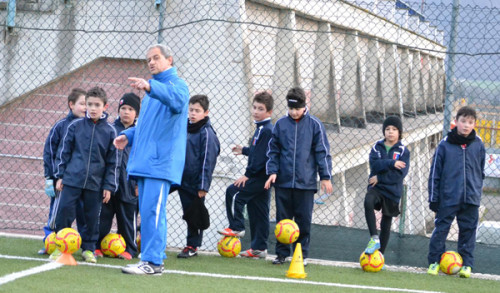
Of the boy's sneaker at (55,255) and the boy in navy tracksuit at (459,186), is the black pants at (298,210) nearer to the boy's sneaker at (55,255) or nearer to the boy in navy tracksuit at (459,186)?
the boy in navy tracksuit at (459,186)

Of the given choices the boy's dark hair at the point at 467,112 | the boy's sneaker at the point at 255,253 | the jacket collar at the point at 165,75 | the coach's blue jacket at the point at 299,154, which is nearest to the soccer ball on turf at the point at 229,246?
the boy's sneaker at the point at 255,253

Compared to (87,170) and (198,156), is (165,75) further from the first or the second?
(198,156)

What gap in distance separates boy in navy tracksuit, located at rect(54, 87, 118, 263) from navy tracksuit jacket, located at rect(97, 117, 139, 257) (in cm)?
38

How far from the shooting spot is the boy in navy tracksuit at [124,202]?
7578 mm

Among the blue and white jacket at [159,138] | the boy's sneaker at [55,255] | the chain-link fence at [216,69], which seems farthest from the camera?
the chain-link fence at [216,69]

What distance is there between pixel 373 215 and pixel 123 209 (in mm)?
2464

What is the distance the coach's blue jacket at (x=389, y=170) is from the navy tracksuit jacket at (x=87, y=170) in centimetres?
260

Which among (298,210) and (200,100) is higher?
(200,100)

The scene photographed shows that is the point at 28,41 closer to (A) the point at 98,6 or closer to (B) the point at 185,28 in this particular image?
(A) the point at 98,6

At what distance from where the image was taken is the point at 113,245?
7.34m

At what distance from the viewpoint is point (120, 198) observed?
24.9 ft

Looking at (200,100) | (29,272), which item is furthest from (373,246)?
(29,272)

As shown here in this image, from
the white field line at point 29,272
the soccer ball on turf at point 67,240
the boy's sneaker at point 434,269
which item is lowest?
the white field line at point 29,272

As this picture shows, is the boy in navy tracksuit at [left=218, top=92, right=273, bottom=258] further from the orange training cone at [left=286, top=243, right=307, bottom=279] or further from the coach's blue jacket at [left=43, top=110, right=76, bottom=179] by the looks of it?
the coach's blue jacket at [left=43, top=110, right=76, bottom=179]
